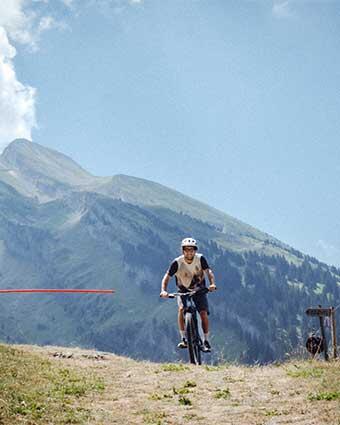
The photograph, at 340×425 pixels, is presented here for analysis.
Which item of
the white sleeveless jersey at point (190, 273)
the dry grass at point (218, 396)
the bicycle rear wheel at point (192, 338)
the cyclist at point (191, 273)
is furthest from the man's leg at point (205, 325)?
the dry grass at point (218, 396)

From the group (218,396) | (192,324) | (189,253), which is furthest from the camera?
(189,253)

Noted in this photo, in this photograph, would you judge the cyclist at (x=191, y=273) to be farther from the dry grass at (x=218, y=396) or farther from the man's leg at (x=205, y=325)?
the dry grass at (x=218, y=396)

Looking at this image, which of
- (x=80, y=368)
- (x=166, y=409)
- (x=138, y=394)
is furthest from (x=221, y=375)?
(x=80, y=368)

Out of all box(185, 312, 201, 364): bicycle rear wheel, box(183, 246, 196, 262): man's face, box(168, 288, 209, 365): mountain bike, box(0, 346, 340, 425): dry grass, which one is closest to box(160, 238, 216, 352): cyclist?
box(183, 246, 196, 262): man's face

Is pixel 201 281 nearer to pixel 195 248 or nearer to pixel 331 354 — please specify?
pixel 195 248

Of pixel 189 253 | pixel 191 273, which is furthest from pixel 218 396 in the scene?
pixel 189 253

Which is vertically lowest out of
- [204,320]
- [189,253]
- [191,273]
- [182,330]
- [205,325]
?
[182,330]

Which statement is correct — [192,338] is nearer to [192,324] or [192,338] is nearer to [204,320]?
[192,324]

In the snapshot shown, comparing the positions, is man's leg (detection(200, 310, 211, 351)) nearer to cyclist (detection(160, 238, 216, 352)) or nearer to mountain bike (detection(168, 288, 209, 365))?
cyclist (detection(160, 238, 216, 352))

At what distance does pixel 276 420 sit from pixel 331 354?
756 centimetres

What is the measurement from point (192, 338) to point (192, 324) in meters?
0.49

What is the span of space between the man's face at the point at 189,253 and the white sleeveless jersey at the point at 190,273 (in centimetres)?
14

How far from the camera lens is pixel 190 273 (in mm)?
17141

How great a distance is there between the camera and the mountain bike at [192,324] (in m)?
16.9
